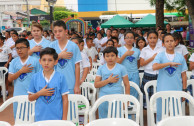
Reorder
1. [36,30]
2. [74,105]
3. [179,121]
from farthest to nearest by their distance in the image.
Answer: [36,30] < [74,105] < [179,121]

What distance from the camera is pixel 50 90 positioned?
2725 millimetres

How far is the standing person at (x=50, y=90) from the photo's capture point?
275cm

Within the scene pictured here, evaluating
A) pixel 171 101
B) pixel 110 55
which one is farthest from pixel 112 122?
pixel 110 55

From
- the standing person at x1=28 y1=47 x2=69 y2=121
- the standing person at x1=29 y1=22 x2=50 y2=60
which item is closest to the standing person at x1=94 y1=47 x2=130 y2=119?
the standing person at x1=28 y1=47 x2=69 y2=121

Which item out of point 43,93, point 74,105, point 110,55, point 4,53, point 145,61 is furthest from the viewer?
point 4,53

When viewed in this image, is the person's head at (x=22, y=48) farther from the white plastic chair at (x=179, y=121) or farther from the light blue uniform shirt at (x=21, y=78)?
the white plastic chair at (x=179, y=121)

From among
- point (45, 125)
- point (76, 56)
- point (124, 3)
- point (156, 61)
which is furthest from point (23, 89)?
point (124, 3)

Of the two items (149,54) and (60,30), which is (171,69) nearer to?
(149,54)

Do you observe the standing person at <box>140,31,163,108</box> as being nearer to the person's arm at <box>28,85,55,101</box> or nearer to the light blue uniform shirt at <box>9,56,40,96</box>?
the light blue uniform shirt at <box>9,56,40,96</box>

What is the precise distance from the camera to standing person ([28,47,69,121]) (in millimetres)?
2750

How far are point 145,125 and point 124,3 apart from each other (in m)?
56.9

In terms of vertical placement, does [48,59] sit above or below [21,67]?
above

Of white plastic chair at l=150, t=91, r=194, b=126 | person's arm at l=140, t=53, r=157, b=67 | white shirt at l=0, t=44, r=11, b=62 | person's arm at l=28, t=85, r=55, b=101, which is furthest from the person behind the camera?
white shirt at l=0, t=44, r=11, b=62

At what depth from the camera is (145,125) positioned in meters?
4.60
